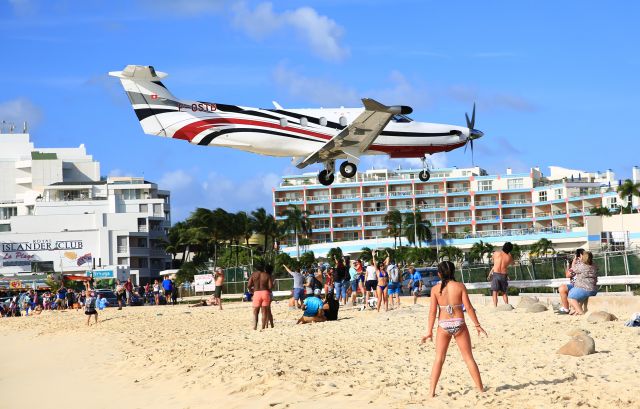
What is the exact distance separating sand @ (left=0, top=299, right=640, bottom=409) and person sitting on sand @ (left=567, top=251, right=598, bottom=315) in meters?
0.43

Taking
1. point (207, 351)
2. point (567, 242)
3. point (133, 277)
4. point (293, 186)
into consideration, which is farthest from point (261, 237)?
point (207, 351)

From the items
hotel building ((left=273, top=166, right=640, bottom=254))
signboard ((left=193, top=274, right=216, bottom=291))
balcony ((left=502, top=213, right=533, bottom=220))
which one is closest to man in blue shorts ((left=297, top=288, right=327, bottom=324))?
signboard ((left=193, top=274, right=216, bottom=291))

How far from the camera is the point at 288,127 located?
111ft

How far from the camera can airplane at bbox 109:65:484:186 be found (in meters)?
33.1

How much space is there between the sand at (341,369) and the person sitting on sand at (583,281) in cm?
43

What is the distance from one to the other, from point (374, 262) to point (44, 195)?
102 meters

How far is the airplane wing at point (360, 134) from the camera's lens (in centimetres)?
3272

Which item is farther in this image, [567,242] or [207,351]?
[567,242]

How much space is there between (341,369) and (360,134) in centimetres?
1884

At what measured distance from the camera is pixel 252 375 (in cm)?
1527

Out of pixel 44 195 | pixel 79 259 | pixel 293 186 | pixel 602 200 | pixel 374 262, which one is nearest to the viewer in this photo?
pixel 374 262

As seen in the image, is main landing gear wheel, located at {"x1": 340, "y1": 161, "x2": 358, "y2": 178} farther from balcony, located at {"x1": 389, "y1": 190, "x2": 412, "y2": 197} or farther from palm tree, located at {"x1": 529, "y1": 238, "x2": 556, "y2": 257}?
balcony, located at {"x1": 389, "y1": 190, "x2": 412, "y2": 197}

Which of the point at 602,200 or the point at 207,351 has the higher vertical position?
the point at 602,200

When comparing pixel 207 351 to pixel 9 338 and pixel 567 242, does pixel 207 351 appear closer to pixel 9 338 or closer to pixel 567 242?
pixel 9 338
